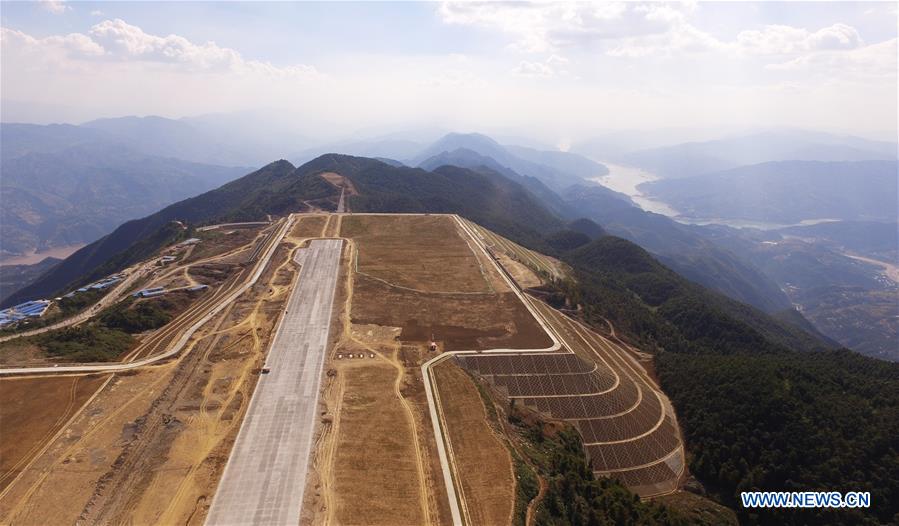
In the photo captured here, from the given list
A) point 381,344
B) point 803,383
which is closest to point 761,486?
point 803,383

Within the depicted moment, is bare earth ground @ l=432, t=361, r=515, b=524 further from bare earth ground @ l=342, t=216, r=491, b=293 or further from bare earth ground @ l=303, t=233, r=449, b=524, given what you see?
bare earth ground @ l=342, t=216, r=491, b=293

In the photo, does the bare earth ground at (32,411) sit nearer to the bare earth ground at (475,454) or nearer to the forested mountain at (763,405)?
the bare earth ground at (475,454)

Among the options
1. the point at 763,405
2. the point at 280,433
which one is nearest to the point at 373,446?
the point at 280,433

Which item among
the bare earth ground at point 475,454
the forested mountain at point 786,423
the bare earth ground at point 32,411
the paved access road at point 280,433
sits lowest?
the forested mountain at point 786,423

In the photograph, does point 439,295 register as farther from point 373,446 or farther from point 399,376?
point 373,446

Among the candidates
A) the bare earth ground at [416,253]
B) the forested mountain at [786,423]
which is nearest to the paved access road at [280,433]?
the bare earth ground at [416,253]

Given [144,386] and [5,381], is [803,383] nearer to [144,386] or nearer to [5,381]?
[144,386]
